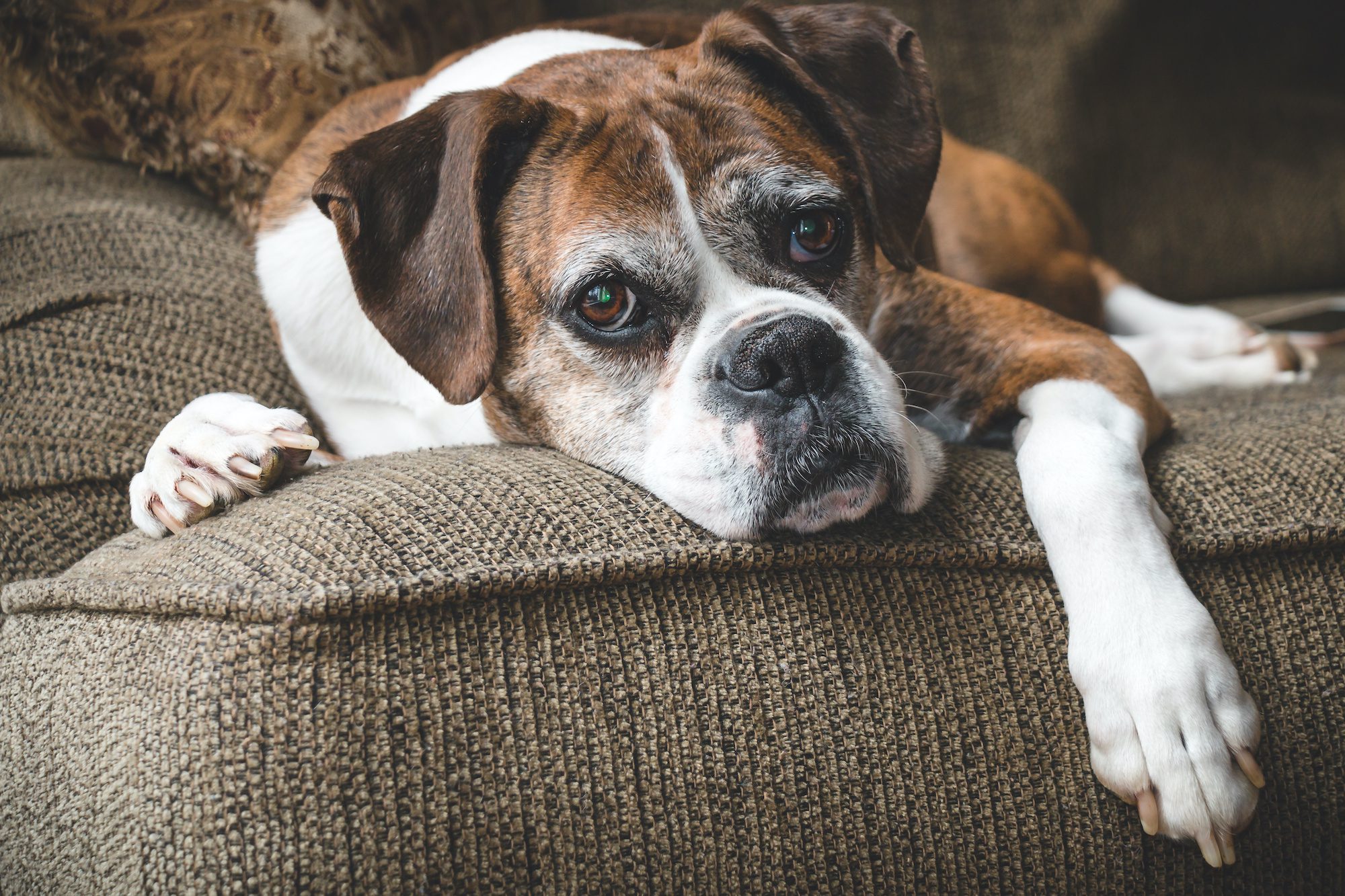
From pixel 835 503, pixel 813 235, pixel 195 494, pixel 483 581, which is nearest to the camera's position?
pixel 483 581

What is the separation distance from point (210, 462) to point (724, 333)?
30.0 inches

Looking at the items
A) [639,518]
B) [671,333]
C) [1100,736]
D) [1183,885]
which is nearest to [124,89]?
[671,333]

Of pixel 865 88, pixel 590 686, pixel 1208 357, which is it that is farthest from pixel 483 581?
pixel 1208 357

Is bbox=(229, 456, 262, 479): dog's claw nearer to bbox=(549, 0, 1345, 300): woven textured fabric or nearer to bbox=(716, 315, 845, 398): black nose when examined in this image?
bbox=(716, 315, 845, 398): black nose

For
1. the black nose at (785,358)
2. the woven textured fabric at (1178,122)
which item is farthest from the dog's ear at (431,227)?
the woven textured fabric at (1178,122)

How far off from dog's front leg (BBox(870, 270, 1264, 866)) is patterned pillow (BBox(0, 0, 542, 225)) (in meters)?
1.62

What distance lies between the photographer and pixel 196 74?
205 cm

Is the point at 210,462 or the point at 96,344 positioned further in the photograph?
the point at 96,344

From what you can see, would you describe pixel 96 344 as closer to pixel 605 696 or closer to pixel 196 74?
pixel 196 74

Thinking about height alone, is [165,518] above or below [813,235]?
below

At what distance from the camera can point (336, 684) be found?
107 centimetres

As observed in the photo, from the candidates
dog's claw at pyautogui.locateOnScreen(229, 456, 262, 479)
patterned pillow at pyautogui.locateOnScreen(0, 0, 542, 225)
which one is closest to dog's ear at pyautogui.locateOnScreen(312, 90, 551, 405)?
dog's claw at pyautogui.locateOnScreen(229, 456, 262, 479)

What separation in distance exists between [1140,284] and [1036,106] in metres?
0.71

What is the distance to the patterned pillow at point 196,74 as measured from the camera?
1966 mm
